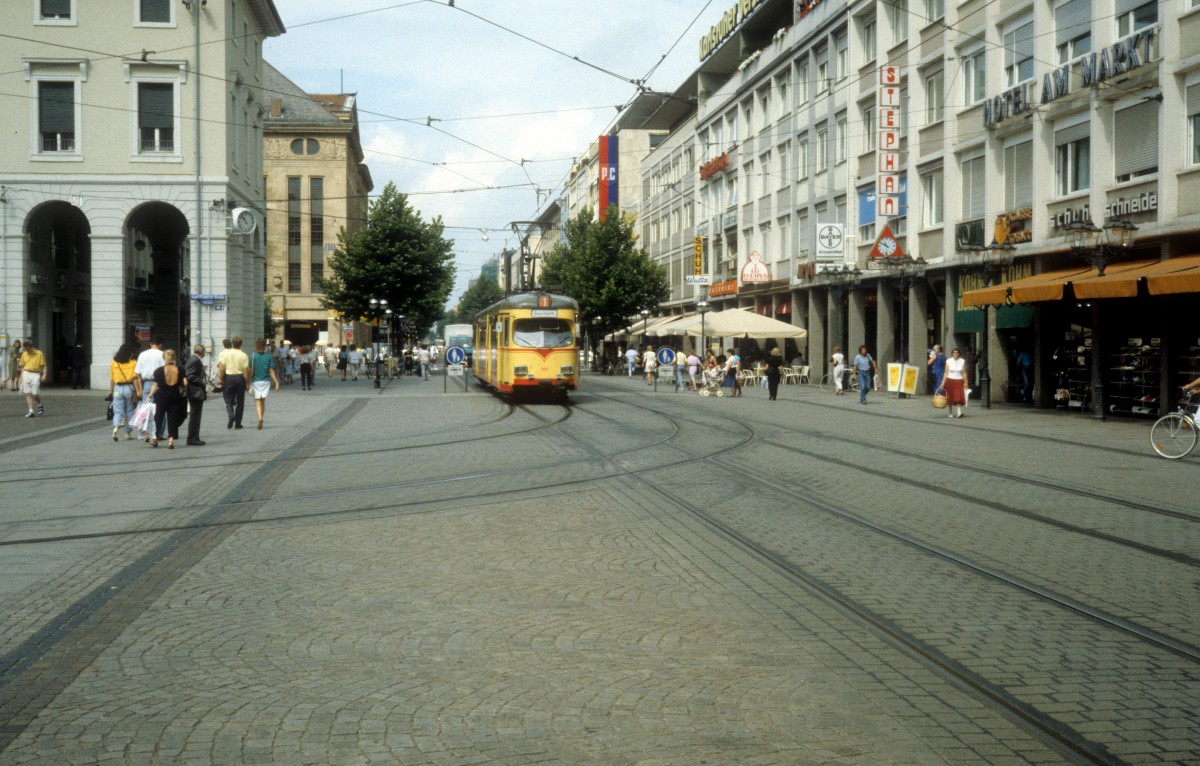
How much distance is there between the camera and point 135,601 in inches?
273

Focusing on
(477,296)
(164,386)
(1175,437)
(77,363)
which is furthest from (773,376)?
(477,296)

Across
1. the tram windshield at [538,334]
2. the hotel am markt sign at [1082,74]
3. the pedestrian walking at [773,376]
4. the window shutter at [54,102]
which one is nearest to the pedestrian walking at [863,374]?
the pedestrian walking at [773,376]

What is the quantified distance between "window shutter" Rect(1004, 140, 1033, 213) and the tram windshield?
12.0m

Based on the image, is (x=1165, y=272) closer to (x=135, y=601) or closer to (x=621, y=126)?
(x=135, y=601)

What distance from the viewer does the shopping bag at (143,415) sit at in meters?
18.2

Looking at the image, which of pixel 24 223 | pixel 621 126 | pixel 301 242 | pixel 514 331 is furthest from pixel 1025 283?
pixel 301 242

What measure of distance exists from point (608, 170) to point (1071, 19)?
6042 centimetres

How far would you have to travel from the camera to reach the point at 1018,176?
99.8ft

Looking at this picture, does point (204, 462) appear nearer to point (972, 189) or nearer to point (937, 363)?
point (937, 363)

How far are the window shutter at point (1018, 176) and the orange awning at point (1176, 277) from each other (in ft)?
24.9

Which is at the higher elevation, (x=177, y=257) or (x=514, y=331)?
(x=177, y=257)

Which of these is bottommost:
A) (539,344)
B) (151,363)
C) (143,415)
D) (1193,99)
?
(143,415)

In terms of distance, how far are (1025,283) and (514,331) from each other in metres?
12.2

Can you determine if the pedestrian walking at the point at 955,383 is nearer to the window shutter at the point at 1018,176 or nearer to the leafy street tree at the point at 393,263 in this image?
the window shutter at the point at 1018,176
